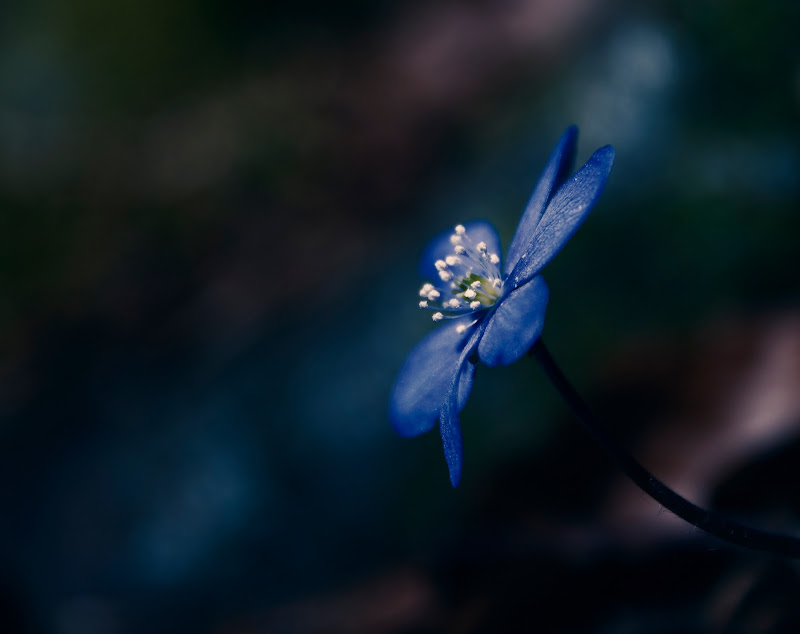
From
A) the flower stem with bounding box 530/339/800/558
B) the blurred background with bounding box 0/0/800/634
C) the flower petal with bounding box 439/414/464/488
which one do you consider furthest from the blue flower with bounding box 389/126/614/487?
the blurred background with bounding box 0/0/800/634

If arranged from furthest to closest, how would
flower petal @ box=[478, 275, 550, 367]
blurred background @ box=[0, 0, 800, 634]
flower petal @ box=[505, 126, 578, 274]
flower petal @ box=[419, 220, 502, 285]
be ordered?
blurred background @ box=[0, 0, 800, 634] → flower petal @ box=[419, 220, 502, 285] → flower petal @ box=[505, 126, 578, 274] → flower petal @ box=[478, 275, 550, 367]

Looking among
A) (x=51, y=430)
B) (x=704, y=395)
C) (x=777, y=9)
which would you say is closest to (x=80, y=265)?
(x=51, y=430)

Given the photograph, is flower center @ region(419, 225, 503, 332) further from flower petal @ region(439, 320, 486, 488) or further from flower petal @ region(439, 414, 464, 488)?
flower petal @ region(439, 414, 464, 488)

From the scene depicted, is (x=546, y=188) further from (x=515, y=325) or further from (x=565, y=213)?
(x=515, y=325)

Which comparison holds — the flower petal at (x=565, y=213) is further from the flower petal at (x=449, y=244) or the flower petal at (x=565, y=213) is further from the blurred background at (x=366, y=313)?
the blurred background at (x=366, y=313)

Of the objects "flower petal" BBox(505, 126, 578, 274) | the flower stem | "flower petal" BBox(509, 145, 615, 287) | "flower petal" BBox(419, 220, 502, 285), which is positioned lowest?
the flower stem

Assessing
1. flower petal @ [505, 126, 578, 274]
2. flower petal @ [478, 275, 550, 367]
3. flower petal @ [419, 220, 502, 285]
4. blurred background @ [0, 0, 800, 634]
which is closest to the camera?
flower petal @ [478, 275, 550, 367]
